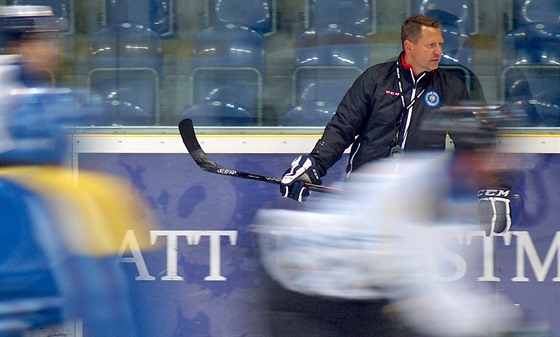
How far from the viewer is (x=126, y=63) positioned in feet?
15.6

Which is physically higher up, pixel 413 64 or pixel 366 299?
pixel 413 64

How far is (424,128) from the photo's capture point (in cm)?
424

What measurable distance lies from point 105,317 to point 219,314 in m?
1.12

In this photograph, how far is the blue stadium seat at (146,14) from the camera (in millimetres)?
4727

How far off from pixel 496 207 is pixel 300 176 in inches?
27.1

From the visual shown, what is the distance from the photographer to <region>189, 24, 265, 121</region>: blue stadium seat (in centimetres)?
472

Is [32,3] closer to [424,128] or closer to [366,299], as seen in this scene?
[424,128]

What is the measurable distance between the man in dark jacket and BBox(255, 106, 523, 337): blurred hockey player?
85cm

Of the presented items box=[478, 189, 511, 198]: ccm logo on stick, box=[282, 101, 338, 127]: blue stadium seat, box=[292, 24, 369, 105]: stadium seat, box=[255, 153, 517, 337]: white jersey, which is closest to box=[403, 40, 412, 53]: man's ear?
box=[292, 24, 369, 105]: stadium seat

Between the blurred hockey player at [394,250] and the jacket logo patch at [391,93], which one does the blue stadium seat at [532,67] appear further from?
the blurred hockey player at [394,250]

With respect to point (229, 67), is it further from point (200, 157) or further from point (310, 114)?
point (200, 157)

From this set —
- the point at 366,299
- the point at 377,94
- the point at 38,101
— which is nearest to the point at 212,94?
the point at 377,94

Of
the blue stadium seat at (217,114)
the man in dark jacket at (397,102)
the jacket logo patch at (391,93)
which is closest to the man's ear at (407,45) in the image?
the man in dark jacket at (397,102)

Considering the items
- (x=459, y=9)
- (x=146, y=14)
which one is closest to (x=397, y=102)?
(x=459, y=9)
